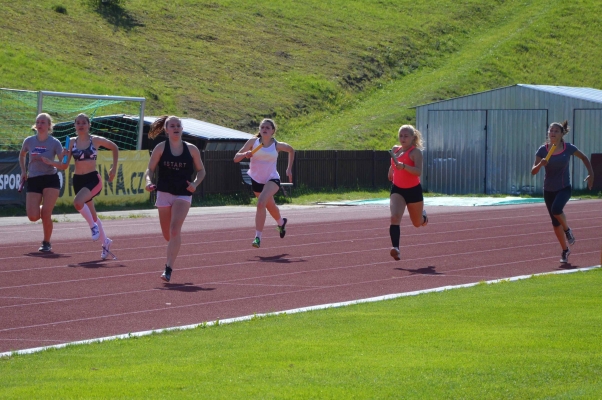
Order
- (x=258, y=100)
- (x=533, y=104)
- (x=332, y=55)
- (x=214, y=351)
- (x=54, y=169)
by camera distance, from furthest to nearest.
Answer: (x=332, y=55) < (x=258, y=100) < (x=533, y=104) < (x=54, y=169) < (x=214, y=351)

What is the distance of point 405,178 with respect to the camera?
1439cm

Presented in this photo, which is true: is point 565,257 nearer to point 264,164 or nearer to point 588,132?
point 264,164

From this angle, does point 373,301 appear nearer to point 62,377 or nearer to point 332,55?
point 62,377

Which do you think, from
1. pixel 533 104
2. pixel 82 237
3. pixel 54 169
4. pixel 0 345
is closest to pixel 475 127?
pixel 533 104

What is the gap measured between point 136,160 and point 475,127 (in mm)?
15675

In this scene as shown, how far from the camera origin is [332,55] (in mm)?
65938

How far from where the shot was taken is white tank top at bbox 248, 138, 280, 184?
1594cm

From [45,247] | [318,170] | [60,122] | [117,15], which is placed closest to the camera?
[45,247]

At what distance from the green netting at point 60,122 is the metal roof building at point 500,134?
1359 centimetres

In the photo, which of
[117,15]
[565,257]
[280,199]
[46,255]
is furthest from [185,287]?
[117,15]

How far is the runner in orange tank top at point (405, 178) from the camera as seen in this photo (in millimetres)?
14180

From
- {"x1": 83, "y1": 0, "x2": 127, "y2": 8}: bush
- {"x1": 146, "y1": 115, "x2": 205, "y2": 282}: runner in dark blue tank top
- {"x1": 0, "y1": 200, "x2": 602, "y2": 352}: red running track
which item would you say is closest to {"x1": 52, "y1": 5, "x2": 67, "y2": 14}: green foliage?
{"x1": 83, "y1": 0, "x2": 127, "y2": 8}: bush

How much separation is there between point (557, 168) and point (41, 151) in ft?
25.3

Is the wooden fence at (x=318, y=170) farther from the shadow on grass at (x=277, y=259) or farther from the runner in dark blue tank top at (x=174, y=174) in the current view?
the runner in dark blue tank top at (x=174, y=174)
